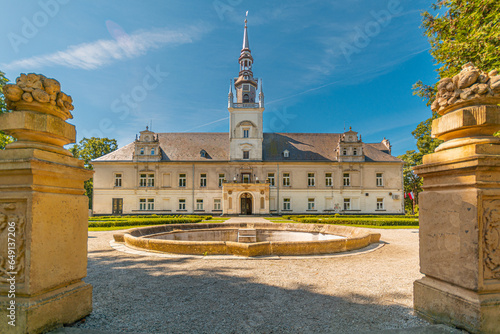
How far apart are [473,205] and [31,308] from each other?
5.05 meters

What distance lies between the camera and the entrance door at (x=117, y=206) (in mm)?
37781

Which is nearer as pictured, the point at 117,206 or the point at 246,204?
the point at 117,206

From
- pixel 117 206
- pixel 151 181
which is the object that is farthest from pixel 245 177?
pixel 117 206

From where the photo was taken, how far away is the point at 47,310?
3203mm

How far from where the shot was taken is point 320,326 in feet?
12.2

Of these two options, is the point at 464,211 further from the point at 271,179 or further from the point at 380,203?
the point at 380,203

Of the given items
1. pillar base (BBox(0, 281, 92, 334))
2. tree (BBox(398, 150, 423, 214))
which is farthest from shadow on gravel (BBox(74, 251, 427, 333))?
tree (BBox(398, 150, 423, 214))

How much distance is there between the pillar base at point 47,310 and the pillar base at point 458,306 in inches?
185

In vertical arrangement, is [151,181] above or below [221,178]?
below

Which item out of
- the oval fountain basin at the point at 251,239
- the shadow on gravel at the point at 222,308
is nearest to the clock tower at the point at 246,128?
the oval fountain basin at the point at 251,239

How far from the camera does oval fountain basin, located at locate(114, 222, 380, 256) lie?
28.5ft

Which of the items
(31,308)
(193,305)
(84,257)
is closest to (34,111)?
(84,257)

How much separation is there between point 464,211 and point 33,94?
17.3 ft

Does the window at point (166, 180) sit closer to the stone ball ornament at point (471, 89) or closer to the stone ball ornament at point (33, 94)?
the stone ball ornament at point (33, 94)
